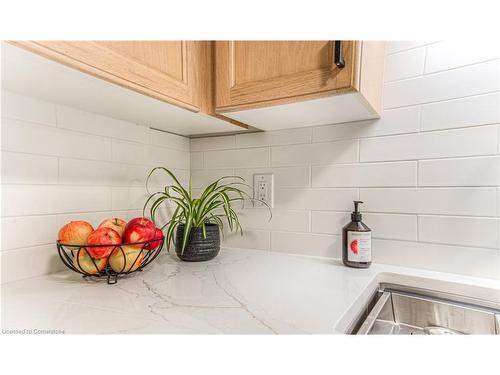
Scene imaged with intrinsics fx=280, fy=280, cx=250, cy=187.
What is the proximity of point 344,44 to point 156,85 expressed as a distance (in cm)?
48

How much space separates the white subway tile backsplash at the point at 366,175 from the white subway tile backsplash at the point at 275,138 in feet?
0.43

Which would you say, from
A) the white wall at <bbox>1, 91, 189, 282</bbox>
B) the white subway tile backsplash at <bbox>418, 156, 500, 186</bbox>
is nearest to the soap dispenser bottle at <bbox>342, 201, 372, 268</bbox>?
the white subway tile backsplash at <bbox>418, 156, 500, 186</bbox>

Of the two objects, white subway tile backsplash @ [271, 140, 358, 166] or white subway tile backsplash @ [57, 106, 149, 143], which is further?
white subway tile backsplash @ [271, 140, 358, 166]

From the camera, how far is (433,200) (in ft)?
2.83

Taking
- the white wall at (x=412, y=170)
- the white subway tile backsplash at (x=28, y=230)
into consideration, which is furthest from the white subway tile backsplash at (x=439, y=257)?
the white subway tile backsplash at (x=28, y=230)

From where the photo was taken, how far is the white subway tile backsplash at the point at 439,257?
792mm

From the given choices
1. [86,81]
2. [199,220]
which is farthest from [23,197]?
[199,220]

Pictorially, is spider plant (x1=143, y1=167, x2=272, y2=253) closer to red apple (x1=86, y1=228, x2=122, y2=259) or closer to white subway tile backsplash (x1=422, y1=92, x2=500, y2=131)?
red apple (x1=86, y1=228, x2=122, y2=259)

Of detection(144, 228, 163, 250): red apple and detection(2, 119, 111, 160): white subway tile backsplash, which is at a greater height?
detection(2, 119, 111, 160): white subway tile backsplash

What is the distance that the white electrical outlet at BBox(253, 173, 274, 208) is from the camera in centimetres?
114

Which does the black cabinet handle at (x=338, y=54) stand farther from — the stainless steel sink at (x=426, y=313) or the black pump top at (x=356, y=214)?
the stainless steel sink at (x=426, y=313)

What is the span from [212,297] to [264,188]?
583 millimetres

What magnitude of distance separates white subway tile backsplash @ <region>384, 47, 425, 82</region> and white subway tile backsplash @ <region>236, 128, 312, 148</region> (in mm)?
320
